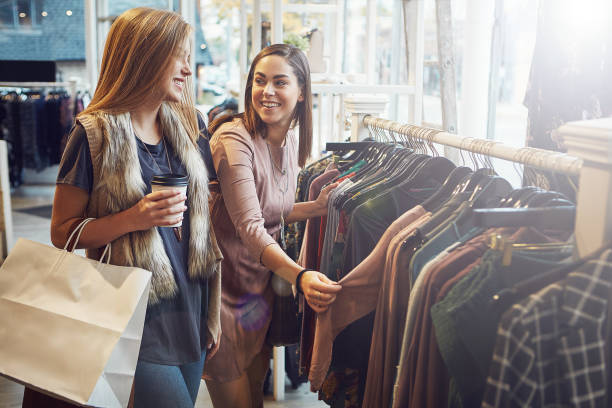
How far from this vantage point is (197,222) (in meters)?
1.58

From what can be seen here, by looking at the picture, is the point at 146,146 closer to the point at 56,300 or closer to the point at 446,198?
the point at 56,300

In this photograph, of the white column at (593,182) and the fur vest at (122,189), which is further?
the fur vest at (122,189)

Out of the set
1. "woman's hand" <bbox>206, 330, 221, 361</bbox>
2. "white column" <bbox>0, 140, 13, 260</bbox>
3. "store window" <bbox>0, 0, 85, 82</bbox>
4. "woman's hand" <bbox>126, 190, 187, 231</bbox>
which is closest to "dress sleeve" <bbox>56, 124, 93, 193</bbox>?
"woman's hand" <bbox>126, 190, 187, 231</bbox>

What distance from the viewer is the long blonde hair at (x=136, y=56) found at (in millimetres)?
1412

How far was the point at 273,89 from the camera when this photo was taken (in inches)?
74.6

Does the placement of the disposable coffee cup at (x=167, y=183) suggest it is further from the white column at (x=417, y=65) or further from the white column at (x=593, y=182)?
the white column at (x=417, y=65)

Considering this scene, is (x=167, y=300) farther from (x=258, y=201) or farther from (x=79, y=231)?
(x=258, y=201)

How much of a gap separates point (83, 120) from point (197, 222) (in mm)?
383

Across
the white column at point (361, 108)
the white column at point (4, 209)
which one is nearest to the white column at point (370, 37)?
the white column at point (361, 108)

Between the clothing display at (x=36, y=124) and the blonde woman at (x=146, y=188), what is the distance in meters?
5.78

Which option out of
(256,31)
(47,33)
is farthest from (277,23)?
(47,33)

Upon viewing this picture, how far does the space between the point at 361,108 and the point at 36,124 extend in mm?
5832

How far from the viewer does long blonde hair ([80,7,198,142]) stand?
1.41 meters

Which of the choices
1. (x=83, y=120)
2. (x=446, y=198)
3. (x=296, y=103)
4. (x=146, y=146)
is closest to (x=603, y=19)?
(x=446, y=198)
